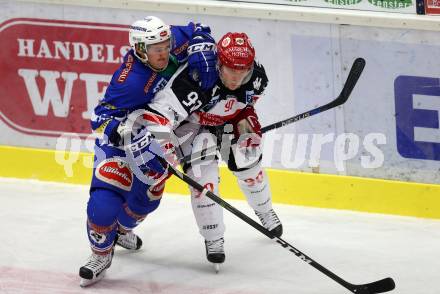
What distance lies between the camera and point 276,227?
547 centimetres

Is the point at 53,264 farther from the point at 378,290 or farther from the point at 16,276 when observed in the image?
the point at 378,290

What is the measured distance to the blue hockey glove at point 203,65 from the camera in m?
4.82

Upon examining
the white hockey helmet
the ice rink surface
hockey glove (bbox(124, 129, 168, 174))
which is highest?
the white hockey helmet

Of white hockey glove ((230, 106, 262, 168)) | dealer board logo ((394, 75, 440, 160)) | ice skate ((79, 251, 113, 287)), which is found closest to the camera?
ice skate ((79, 251, 113, 287))

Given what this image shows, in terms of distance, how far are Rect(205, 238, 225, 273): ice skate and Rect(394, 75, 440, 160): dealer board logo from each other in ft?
4.00

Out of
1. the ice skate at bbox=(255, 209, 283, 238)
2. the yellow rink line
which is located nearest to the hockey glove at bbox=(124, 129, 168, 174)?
the ice skate at bbox=(255, 209, 283, 238)

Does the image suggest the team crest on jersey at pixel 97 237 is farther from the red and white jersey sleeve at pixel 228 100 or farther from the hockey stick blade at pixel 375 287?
the hockey stick blade at pixel 375 287

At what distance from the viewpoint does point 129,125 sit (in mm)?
4848

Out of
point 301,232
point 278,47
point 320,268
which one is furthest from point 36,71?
point 320,268

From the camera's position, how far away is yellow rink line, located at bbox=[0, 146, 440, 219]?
5699 millimetres

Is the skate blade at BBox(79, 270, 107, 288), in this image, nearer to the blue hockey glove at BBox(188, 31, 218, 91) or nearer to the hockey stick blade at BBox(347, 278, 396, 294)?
the blue hockey glove at BBox(188, 31, 218, 91)

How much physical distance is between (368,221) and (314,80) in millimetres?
802

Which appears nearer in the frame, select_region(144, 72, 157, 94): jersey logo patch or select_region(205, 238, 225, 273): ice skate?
select_region(144, 72, 157, 94): jersey logo patch

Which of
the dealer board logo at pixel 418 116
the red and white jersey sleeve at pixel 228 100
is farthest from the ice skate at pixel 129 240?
Answer: the dealer board logo at pixel 418 116
